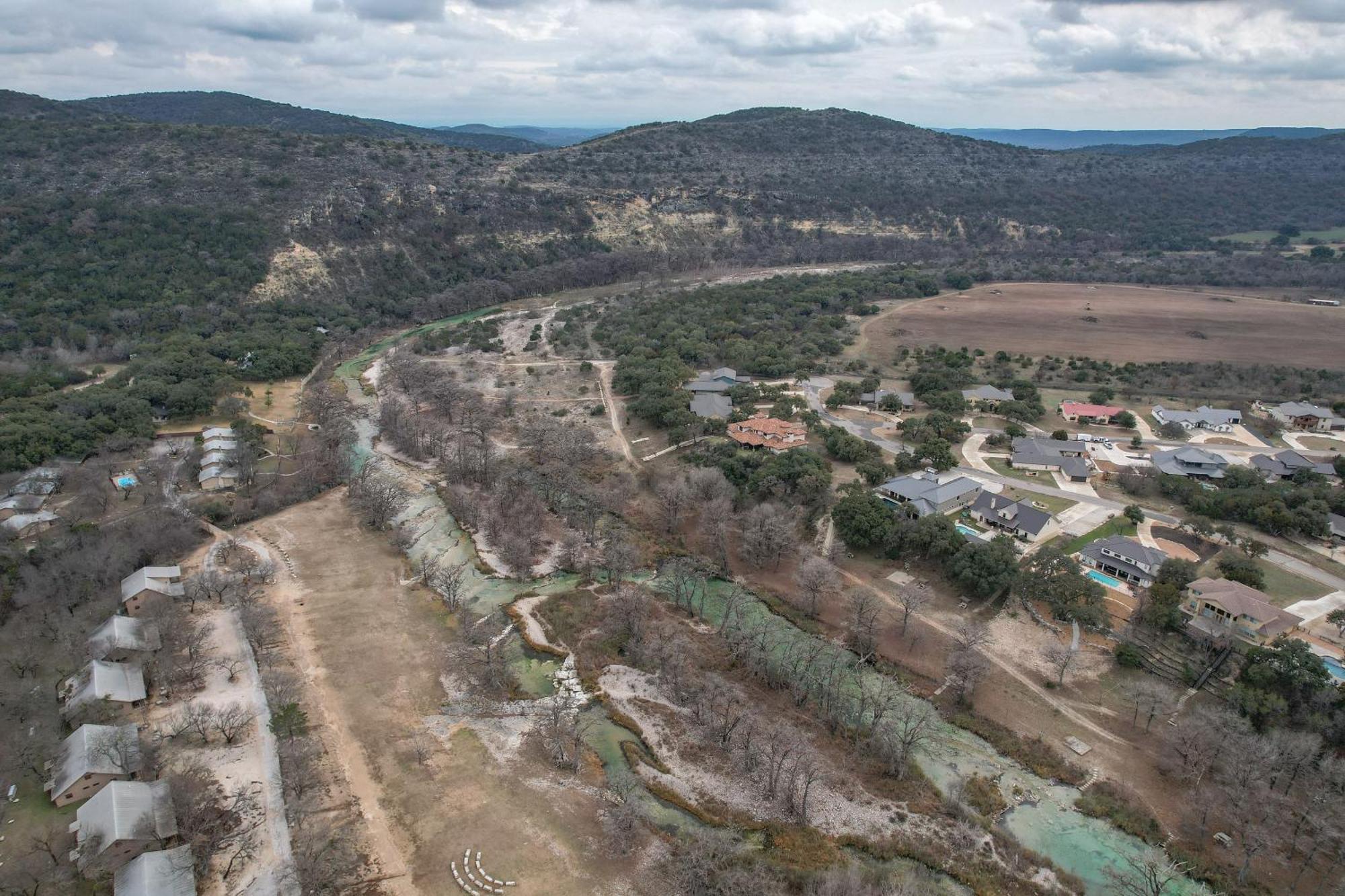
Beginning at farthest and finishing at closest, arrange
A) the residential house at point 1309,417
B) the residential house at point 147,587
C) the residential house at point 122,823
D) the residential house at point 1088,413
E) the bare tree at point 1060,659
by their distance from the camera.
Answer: the residential house at point 1088,413
the residential house at point 1309,417
the residential house at point 147,587
the bare tree at point 1060,659
the residential house at point 122,823

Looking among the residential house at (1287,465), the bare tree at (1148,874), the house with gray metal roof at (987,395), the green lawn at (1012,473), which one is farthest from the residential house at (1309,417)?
the bare tree at (1148,874)

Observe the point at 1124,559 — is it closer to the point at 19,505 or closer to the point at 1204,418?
the point at 1204,418

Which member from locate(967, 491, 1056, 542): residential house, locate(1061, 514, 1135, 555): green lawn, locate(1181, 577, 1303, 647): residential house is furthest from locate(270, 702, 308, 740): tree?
locate(1181, 577, 1303, 647): residential house

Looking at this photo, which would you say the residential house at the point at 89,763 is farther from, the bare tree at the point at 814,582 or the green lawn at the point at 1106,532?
the green lawn at the point at 1106,532

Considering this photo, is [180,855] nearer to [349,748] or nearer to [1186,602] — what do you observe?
[349,748]

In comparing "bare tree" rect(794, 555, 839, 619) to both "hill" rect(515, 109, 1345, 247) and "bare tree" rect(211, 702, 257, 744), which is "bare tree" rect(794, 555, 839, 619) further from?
"hill" rect(515, 109, 1345, 247)

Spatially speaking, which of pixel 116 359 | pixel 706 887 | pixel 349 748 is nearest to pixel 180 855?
pixel 349 748

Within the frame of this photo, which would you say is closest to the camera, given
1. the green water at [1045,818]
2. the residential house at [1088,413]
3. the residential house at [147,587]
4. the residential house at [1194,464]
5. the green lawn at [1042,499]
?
the green water at [1045,818]

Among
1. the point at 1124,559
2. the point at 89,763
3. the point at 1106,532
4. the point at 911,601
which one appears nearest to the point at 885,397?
the point at 1106,532
